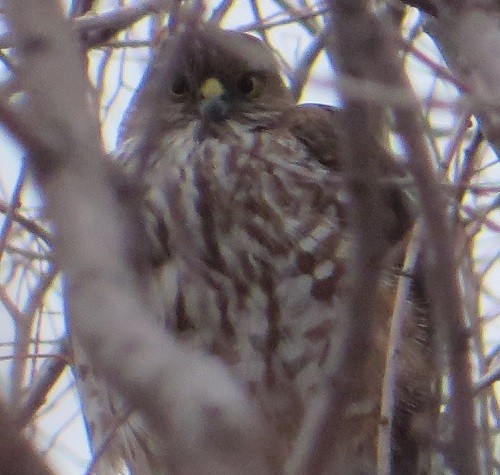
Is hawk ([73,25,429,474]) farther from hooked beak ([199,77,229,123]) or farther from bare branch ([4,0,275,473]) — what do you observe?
bare branch ([4,0,275,473])

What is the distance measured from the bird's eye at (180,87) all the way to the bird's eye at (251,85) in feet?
0.91

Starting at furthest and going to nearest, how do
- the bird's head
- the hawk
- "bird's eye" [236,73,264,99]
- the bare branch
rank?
"bird's eye" [236,73,264,99] → the bird's head → the hawk → the bare branch

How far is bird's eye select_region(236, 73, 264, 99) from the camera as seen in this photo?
13.7ft

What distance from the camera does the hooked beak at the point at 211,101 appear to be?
3.89 metres

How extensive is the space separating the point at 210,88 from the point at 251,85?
13.5 inches

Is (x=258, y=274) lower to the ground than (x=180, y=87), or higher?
lower

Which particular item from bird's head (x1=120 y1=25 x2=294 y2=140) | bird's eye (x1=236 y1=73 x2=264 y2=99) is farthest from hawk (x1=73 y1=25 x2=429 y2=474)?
bird's eye (x1=236 y1=73 x2=264 y2=99)

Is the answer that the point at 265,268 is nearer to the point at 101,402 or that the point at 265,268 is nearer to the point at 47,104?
the point at 101,402

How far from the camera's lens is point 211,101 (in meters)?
3.89

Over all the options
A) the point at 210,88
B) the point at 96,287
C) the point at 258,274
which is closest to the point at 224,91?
the point at 210,88

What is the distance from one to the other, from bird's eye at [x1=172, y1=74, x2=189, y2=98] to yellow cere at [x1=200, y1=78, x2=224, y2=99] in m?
0.06

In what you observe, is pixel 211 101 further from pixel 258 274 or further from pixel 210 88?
pixel 258 274

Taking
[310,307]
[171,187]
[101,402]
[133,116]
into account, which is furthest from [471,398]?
[133,116]

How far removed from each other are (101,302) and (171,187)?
2.67 metres
